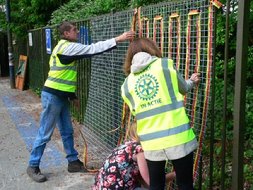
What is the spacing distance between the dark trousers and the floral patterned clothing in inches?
13.7

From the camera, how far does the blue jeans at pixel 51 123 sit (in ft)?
16.6

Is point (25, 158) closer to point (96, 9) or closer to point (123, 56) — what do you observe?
point (123, 56)

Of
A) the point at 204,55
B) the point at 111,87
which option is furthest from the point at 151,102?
the point at 111,87

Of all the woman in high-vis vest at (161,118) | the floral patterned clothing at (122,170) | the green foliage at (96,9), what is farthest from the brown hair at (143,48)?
the green foliage at (96,9)

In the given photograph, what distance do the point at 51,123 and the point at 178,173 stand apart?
2363 millimetres

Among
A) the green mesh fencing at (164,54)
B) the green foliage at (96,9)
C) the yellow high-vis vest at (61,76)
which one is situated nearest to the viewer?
the green mesh fencing at (164,54)

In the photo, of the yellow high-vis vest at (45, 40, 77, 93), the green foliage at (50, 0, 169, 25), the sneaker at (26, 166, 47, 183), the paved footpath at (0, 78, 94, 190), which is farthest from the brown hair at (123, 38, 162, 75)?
the green foliage at (50, 0, 169, 25)

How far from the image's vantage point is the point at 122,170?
355cm

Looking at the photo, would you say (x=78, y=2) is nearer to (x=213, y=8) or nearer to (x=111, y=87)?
(x=111, y=87)

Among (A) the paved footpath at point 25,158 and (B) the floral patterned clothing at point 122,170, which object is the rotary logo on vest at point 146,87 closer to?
(B) the floral patterned clothing at point 122,170

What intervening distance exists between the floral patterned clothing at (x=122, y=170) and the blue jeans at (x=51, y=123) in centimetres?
168

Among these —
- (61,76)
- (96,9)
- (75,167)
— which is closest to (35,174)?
(75,167)

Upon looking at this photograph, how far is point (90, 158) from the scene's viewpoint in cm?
587

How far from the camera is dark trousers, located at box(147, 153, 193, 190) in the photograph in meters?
3.09
